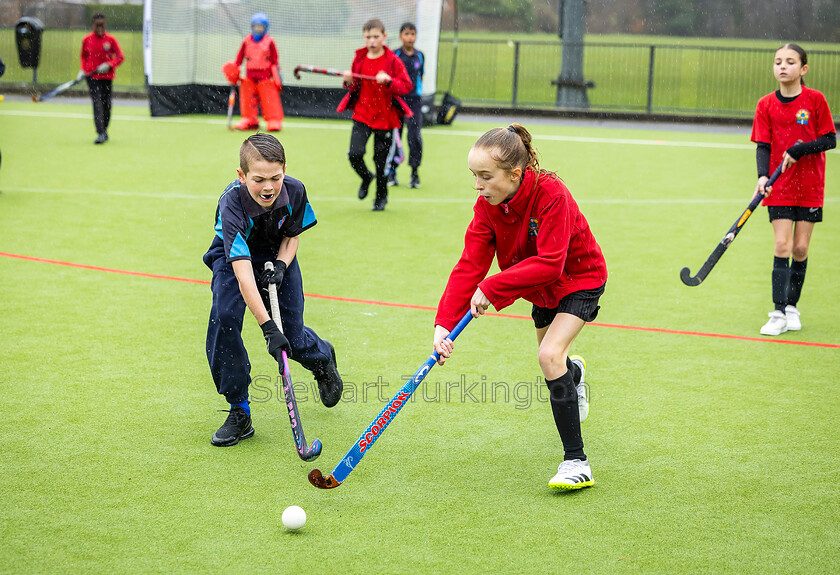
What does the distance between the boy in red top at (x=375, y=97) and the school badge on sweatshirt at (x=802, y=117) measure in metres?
4.00

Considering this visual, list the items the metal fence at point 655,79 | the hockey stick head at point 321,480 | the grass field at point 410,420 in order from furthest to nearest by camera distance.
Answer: the metal fence at point 655,79 → the hockey stick head at point 321,480 → the grass field at point 410,420

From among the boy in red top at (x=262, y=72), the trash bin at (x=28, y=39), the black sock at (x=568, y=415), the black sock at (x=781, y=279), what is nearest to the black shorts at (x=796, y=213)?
Result: the black sock at (x=781, y=279)

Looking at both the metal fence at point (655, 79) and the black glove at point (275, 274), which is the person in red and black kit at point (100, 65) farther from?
the black glove at point (275, 274)

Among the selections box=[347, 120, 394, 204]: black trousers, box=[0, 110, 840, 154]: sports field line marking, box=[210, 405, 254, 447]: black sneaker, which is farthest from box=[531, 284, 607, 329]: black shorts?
box=[0, 110, 840, 154]: sports field line marking

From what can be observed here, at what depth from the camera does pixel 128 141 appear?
13.0 m

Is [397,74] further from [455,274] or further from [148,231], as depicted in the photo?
[455,274]

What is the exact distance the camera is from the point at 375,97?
8.31m

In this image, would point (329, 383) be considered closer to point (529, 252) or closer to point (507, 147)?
point (529, 252)

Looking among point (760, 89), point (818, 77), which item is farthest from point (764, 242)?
point (818, 77)

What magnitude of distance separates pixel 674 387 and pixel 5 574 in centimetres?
301

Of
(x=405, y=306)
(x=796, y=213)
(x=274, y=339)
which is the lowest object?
(x=405, y=306)

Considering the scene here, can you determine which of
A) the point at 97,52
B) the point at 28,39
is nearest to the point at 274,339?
the point at 97,52

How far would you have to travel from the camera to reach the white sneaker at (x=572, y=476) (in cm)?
330

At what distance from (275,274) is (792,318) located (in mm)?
3299
